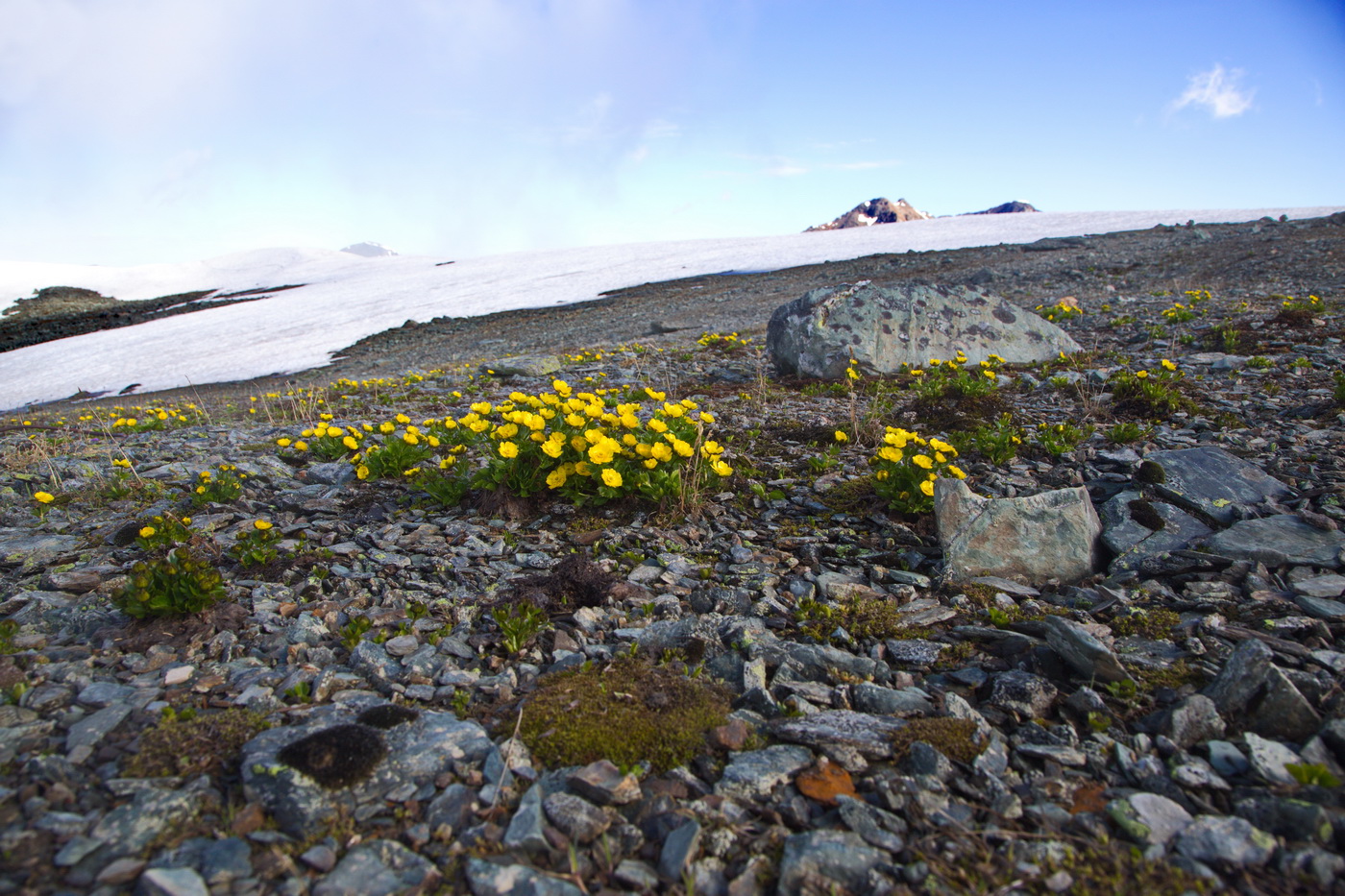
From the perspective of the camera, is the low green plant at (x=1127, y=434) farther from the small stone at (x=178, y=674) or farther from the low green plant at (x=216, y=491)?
the low green plant at (x=216, y=491)

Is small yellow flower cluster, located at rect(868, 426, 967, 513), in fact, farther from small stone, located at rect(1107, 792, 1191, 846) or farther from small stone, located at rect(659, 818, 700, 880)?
small stone, located at rect(659, 818, 700, 880)

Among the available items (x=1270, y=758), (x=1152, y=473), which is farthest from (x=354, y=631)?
(x=1152, y=473)

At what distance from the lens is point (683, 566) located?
15.2 ft

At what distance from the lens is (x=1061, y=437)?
6.52 m

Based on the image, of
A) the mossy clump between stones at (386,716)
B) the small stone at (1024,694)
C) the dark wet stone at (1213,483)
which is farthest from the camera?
the dark wet stone at (1213,483)

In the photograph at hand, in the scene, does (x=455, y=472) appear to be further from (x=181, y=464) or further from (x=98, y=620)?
(x=181, y=464)

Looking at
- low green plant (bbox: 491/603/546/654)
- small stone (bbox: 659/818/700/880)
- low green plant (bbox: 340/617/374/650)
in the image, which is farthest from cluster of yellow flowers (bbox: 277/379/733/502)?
small stone (bbox: 659/818/700/880)

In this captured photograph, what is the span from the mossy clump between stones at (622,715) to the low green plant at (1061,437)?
465 cm

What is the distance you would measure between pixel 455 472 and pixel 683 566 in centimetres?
245

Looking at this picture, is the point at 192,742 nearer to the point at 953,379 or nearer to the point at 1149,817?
the point at 1149,817

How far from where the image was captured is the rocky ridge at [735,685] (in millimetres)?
2238

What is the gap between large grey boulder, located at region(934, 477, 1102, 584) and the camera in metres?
4.35

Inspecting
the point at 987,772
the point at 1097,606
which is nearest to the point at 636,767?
the point at 987,772

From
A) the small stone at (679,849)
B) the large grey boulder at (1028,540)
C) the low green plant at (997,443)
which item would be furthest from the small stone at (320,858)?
the low green plant at (997,443)
